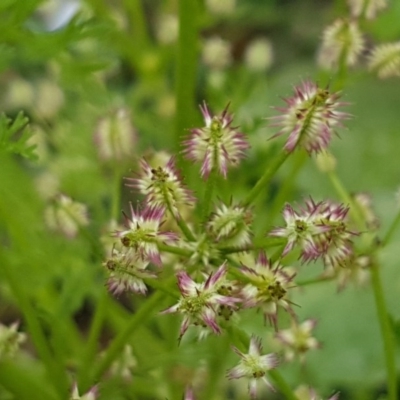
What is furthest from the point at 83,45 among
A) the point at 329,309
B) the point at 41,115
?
the point at 329,309

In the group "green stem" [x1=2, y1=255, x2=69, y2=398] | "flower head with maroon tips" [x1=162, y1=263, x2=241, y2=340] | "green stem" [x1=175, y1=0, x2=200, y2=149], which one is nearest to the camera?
"flower head with maroon tips" [x1=162, y1=263, x2=241, y2=340]

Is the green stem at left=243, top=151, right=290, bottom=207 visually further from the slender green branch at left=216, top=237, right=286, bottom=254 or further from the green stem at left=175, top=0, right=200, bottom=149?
the green stem at left=175, top=0, right=200, bottom=149

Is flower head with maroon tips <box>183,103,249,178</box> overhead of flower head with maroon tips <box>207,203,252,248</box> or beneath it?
overhead

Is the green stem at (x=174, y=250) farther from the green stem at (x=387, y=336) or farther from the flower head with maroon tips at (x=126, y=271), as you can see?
the green stem at (x=387, y=336)

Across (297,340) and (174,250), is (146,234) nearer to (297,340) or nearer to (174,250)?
(174,250)

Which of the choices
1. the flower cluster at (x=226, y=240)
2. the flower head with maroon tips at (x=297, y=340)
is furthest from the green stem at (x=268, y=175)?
the flower head with maroon tips at (x=297, y=340)

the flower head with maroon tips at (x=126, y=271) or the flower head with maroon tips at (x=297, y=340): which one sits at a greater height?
the flower head with maroon tips at (x=297, y=340)

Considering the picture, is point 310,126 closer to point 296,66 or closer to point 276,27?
point 296,66

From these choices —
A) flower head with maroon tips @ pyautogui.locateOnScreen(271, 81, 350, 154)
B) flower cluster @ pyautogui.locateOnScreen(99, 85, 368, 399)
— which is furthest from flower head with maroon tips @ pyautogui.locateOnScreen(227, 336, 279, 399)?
flower head with maroon tips @ pyautogui.locateOnScreen(271, 81, 350, 154)
